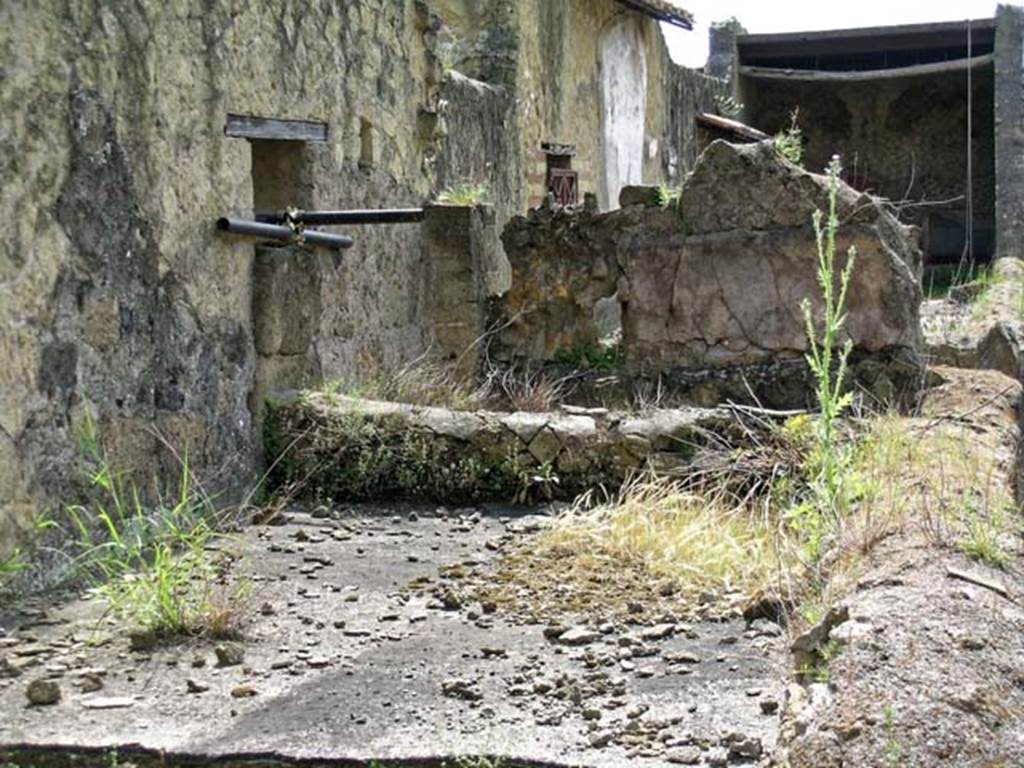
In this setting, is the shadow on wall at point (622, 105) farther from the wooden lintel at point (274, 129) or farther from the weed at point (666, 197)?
the wooden lintel at point (274, 129)

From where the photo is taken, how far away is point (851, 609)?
3186 mm

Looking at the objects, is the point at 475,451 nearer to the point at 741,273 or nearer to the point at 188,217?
the point at 188,217

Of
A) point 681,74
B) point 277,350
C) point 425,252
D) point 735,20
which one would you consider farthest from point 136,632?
point 735,20

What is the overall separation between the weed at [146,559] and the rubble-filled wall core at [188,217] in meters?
0.13

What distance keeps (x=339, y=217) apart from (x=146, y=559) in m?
2.33

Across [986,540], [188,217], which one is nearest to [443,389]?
[188,217]

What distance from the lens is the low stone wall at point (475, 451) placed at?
6.18m

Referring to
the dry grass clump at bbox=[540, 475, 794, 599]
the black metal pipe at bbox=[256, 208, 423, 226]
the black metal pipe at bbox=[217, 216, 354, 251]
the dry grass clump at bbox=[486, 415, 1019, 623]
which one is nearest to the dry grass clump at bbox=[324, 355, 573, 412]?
the black metal pipe at bbox=[217, 216, 354, 251]

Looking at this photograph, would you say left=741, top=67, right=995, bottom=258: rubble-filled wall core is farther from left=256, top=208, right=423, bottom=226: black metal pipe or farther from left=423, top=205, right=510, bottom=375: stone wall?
left=256, top=208, right=423, bottom=226: black metal pipe

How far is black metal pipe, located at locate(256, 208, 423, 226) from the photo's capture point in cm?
662

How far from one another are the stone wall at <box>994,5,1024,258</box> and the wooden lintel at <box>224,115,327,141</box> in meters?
15.1

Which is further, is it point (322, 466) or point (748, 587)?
point (322, 466)

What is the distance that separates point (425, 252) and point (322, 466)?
298 cm

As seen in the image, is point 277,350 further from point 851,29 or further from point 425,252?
point 851,29
